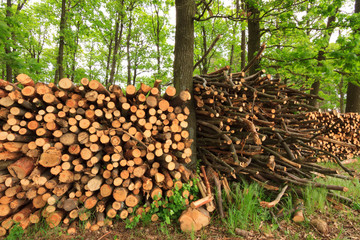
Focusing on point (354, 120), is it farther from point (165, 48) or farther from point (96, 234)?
point (165, 48)

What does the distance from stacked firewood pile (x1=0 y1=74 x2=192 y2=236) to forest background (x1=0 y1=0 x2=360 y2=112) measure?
1987 mm

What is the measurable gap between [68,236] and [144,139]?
1.52 m

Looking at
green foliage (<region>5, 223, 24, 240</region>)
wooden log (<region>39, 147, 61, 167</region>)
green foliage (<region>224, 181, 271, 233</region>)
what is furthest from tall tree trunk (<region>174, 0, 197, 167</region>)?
green foliage (<region>5, 223, 24, 240</region>)

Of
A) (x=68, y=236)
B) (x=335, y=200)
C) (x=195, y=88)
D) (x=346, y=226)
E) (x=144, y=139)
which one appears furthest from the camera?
(x=195, y=88)

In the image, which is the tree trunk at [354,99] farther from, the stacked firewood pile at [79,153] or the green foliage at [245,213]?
the stacked firewood pile at [79,153]

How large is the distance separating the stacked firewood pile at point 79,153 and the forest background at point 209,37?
1987 mm

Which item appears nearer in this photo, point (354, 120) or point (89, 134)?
point (89, 134)

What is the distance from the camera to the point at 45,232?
2201 mm

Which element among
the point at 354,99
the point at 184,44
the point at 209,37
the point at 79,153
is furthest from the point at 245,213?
the point at 209,37

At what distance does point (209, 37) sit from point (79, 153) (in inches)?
476

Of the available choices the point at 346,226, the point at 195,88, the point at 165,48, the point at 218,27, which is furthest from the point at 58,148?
the point at 165,48

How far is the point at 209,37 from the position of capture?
12.2 metres

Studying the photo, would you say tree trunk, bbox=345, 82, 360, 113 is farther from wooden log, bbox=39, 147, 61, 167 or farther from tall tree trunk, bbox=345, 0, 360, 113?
wooden log, bbox=39, 147, 61, 167

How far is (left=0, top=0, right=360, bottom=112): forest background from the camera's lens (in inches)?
160
